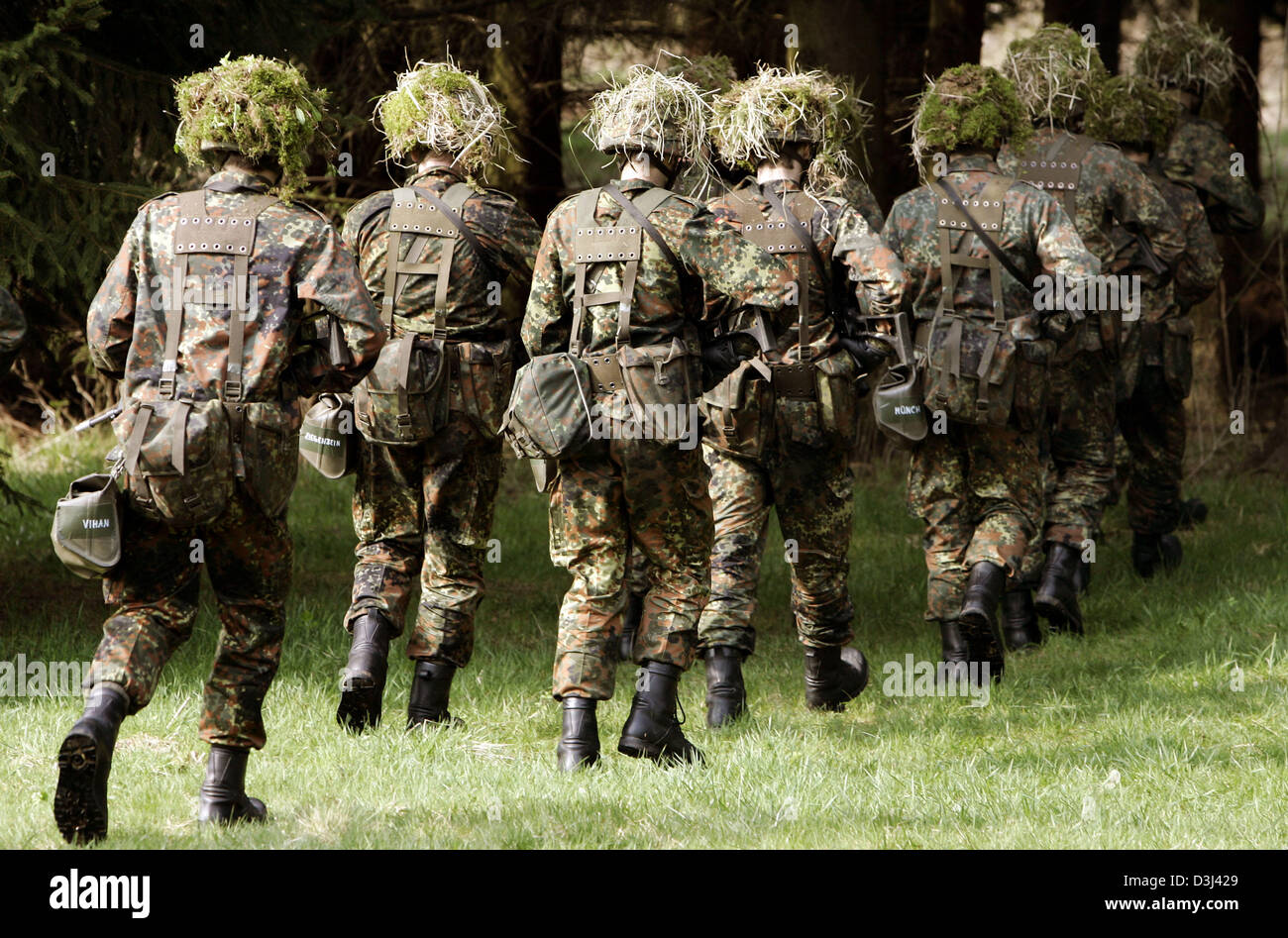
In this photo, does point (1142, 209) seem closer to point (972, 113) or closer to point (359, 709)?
point (972, 113)

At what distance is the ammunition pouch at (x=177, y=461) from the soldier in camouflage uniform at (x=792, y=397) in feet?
7.04

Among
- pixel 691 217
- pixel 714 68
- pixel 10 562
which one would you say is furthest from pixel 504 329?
pixel 10 562

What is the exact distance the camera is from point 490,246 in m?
5.95

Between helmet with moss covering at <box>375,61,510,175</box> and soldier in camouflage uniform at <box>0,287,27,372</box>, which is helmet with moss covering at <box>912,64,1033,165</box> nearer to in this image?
helmet with moss covering at <box>375,61,510,175</box>

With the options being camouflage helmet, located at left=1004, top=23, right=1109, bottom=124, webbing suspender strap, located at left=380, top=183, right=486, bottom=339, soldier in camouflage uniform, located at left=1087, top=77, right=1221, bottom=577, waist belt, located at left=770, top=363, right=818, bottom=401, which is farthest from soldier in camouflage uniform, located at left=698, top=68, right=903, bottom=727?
soldier in camouflage uniform, located at left=1087, top=77, right=1221, bottom=577

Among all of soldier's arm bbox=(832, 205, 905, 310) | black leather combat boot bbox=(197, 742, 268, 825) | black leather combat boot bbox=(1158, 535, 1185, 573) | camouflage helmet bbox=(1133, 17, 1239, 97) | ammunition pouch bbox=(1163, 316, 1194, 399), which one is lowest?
black leather combat boot bbox=(197, 742, 268, 825)

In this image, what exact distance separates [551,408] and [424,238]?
3.52ft

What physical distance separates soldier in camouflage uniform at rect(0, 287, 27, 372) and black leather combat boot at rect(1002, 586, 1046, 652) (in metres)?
4.72

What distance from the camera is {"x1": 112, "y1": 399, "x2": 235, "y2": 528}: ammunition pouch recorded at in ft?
14.1

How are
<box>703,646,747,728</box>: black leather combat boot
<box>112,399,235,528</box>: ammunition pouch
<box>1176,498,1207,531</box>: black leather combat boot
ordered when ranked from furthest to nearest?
<box>1176,498,1207,531</box>: black leather combat boot
<box>703,646,747,728</box>: black leather combat boot
<box>112,399,235,528</box>: ammunition pouch

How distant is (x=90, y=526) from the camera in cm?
423

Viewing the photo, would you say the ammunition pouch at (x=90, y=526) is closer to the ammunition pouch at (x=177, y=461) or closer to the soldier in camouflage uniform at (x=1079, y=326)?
the ammunition pouch at (x=177, y=461)

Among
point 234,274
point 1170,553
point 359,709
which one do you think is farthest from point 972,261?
point 234,274

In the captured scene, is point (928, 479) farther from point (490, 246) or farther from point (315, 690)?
point (315, 690)
